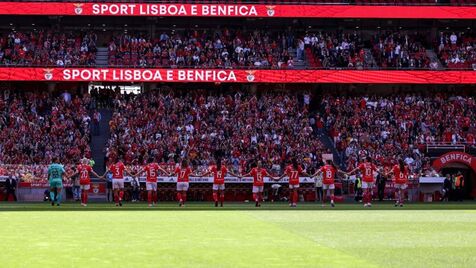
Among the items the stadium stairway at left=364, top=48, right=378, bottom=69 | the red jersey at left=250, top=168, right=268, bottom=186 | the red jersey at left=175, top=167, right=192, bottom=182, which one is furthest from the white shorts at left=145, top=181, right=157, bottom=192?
the stadium stairway at left=364, top=48, right=378, bottom=69

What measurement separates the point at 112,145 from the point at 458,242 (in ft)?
98.7

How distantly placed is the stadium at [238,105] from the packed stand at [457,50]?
0.41 feet

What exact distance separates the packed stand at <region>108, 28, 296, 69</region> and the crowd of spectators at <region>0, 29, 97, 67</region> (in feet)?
5.19

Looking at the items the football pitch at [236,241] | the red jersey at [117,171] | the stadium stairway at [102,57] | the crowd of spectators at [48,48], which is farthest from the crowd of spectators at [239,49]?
the football pitch at [236,241]

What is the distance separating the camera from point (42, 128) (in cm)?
4753

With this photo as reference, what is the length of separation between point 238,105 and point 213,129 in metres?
3.27

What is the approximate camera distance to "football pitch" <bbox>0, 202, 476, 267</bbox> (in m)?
15.0

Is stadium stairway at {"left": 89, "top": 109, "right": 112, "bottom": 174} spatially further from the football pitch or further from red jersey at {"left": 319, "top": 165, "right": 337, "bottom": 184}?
the football pitch

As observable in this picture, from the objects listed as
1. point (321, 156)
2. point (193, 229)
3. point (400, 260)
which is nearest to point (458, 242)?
point (400, 260)

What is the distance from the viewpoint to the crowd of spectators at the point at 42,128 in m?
45.0

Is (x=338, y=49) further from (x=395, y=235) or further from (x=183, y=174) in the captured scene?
(x=395, y=235)

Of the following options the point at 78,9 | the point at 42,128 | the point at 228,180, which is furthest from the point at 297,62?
the point at 42,128

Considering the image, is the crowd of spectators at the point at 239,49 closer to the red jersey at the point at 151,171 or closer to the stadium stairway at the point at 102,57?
the stadium stairway at the point at 102,57

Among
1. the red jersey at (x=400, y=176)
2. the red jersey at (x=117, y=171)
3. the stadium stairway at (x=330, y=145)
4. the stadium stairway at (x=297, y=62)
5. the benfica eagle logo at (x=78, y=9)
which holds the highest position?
the benfica eagle logo at (x=78, y=9)
